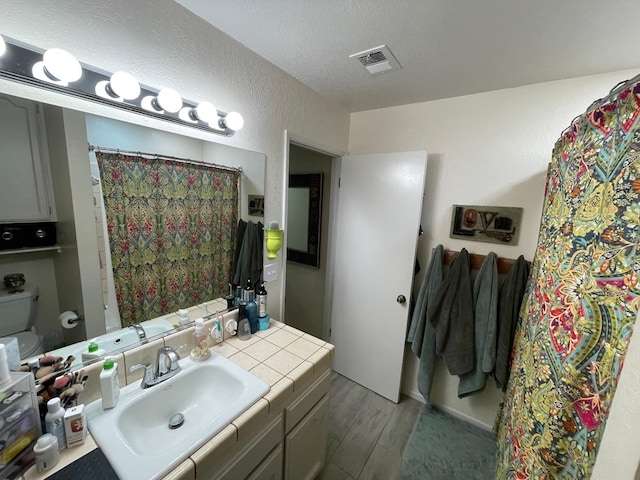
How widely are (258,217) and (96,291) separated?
814 mm

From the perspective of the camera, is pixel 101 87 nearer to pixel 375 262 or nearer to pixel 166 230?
pixel 166 230

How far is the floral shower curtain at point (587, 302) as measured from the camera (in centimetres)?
60

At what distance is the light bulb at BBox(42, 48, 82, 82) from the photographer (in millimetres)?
736

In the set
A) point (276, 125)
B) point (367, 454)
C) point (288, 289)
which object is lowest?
point (367, 454)

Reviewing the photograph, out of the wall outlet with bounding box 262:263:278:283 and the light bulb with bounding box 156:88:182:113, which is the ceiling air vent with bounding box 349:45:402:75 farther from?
the wall outlet with bounding box 262:263:278:283

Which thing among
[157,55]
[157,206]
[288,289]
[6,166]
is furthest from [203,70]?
[288,289]

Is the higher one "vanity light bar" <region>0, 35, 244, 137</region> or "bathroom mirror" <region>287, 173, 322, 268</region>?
"vanity light bar" <region>0, 35, 244, 137</region>

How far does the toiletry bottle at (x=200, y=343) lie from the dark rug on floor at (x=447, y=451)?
4.51 feet

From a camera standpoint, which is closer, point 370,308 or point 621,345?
point 621,345

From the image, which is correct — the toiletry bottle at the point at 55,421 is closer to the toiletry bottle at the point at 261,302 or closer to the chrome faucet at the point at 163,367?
the chrome faucet at the point at 163,367

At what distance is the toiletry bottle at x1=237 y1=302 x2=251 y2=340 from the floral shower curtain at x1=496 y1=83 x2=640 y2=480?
1.23 m

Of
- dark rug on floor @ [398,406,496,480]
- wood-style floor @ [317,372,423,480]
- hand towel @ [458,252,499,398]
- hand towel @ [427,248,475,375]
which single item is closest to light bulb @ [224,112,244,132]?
hand towel @ [427,248,475,375]

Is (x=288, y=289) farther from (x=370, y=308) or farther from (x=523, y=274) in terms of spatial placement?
(x=523, y=274)

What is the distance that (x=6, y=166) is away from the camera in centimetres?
74
